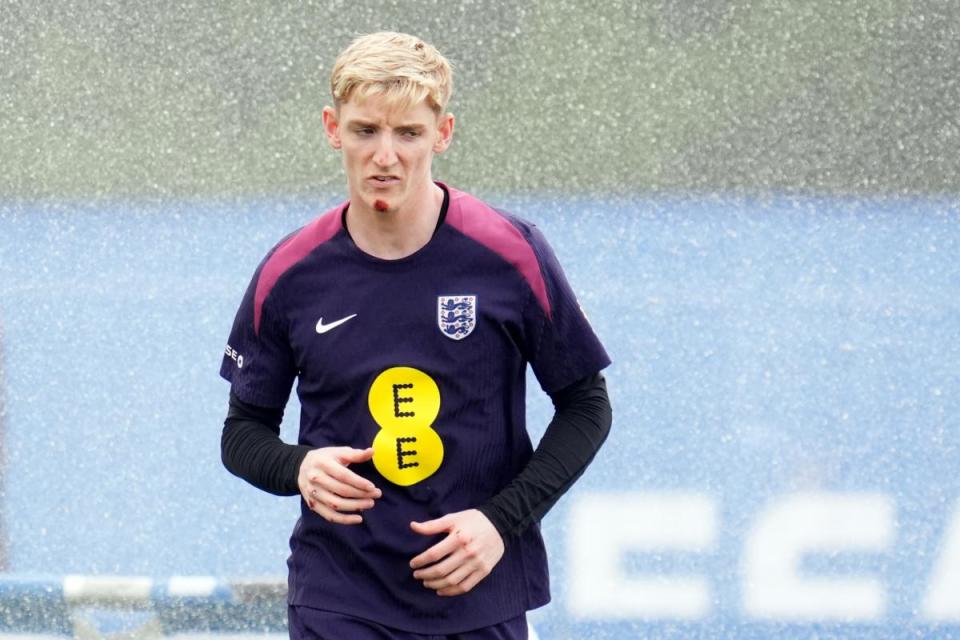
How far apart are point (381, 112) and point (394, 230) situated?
4.6 inches

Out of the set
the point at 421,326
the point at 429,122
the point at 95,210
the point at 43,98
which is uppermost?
the point at 43,98

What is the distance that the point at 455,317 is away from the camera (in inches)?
59.9

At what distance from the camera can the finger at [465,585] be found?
1447 mm

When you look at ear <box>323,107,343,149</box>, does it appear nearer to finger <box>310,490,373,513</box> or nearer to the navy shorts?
finger <box>310,490,373,513</box>

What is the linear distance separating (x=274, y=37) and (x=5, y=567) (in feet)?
3.17

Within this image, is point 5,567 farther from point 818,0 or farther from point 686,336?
point 818,0

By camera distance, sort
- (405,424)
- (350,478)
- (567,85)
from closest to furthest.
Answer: (350,478), (405,424), (567,85)

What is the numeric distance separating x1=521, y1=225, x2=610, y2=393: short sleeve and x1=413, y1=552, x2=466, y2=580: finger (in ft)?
0.68

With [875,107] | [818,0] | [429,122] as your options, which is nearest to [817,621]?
[875,107]

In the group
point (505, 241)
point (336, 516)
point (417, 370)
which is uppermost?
point (505, 241)

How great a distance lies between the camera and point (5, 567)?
8.88ft

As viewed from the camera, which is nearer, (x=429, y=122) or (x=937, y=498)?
(x=429, y=122)

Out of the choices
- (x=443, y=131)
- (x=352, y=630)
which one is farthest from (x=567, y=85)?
(x=352, y=630)

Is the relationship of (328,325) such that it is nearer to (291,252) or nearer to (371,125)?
(291,252)
